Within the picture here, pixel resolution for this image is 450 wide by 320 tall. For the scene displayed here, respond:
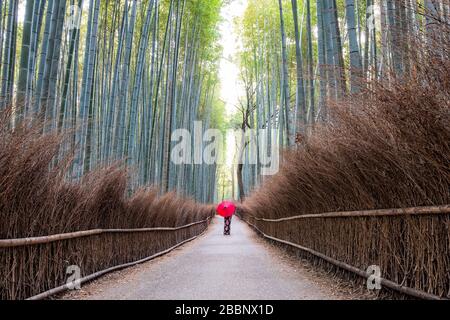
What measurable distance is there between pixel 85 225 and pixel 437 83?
3485 millimetres

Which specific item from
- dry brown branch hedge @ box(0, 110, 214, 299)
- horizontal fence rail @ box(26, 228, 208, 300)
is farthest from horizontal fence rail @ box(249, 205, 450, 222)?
horizontal fence rail @ box(26, 228, 208, 300)

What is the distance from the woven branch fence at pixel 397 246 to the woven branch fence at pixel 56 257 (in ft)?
8.44

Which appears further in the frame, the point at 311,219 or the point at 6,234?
the point at 311,219

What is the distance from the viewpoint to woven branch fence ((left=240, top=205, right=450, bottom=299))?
8.38ft

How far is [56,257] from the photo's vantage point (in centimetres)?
362

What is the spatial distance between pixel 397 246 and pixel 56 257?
107 inches

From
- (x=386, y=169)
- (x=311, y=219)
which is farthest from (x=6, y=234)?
(x=311, y=219)

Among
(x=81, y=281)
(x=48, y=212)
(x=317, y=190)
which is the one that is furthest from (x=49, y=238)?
(x=317, y=190)

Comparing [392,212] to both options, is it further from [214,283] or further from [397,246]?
[214,283]

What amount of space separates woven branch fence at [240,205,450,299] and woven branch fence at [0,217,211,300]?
2572 mm

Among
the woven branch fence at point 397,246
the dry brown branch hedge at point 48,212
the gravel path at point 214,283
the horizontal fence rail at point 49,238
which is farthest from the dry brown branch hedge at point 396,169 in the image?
the horizontal fence rail at point 49,238

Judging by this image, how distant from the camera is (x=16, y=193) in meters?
2.94
